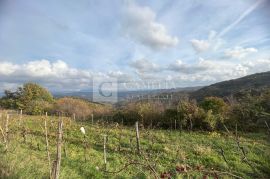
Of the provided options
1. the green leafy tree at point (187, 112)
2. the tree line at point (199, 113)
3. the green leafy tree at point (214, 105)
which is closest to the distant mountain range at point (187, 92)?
the tree line at point (199, 113)

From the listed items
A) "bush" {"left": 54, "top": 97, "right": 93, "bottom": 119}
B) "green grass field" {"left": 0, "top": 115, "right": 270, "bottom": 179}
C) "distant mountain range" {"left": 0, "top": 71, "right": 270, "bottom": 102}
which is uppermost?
"distant mountain range" {"left": 0, "top": 71, "right": 270, "bottom": 102}

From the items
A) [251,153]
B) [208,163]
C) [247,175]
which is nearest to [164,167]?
[208,163]

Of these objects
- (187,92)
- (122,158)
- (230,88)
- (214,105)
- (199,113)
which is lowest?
(122,158)

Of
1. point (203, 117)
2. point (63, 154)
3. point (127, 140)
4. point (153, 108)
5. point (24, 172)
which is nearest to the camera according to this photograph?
point (24, 172)

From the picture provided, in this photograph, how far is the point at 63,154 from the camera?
8828mm

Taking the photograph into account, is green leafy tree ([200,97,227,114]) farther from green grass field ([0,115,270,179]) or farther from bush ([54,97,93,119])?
bush ([54,97,93,119])

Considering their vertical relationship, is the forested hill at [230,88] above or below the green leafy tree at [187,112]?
above

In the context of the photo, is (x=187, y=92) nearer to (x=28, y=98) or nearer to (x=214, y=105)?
(x=214, y=105)

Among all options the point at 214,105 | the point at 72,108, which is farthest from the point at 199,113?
the point at 72,108

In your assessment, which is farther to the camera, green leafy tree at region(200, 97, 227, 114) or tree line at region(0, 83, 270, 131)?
green leafy tree at region(200, 97, 227, 114)

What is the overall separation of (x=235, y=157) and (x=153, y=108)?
11.0 m

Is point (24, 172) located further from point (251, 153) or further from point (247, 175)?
point (251, 153)

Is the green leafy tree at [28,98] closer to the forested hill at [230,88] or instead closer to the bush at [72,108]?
the bush at [72,108]

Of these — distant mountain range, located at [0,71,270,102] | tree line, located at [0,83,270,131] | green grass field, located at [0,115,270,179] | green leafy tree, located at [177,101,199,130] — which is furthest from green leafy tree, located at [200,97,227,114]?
green grass field, located at [0,115,270,179]
